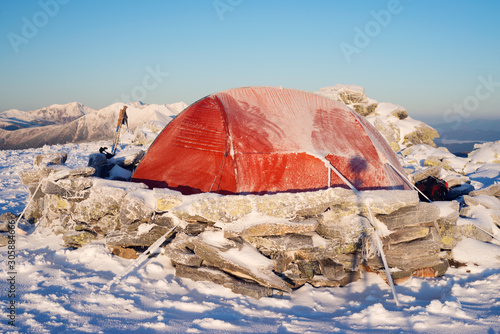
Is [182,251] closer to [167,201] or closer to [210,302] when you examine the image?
[167,201]

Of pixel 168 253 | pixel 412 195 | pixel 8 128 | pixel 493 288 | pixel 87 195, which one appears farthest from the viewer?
pixel 8 128

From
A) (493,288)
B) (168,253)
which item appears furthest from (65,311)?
(493,288)

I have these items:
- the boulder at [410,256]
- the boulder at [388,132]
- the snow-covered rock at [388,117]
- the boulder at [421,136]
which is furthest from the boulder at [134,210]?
the boulder at [421,136]

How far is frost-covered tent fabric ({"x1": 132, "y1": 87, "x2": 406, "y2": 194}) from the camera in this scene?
5.73m

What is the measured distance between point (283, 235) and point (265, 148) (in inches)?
75.8

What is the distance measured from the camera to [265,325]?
3.19 metres

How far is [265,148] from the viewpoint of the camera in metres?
5.84

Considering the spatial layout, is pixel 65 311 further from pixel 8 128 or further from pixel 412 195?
pixel 8 128

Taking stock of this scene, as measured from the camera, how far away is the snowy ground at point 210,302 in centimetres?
308

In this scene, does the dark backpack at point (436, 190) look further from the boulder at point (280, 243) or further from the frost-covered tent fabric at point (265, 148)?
the boulder at point (280, 243)

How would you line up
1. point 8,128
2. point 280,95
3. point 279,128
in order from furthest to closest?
point 8,128, point 280,95, point 279,128

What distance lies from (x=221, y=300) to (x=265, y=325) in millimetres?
712

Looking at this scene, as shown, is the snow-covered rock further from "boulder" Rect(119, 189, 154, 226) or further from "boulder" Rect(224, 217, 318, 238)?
"boulder" Rect(119, 189, 154, 226)

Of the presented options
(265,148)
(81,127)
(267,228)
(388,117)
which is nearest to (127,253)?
(267,228)
